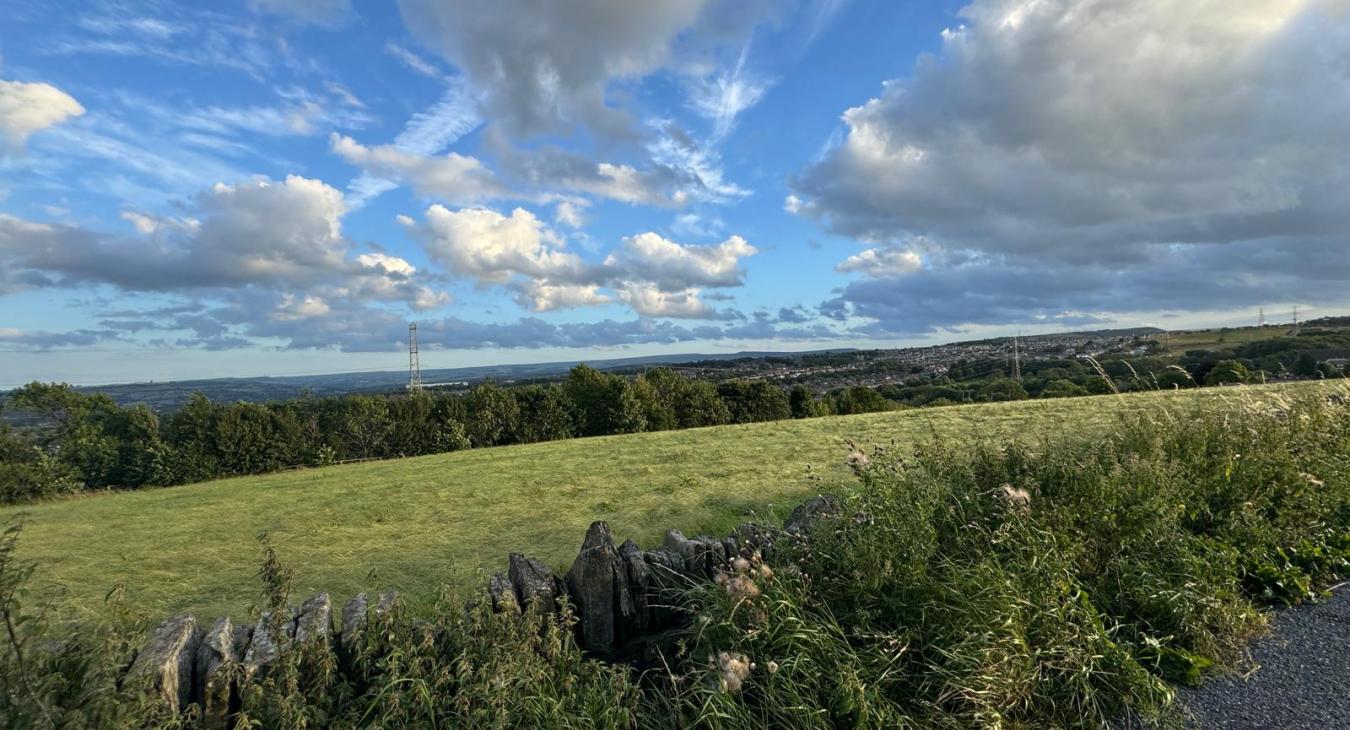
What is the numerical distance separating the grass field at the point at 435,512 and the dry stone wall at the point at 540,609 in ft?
1.27

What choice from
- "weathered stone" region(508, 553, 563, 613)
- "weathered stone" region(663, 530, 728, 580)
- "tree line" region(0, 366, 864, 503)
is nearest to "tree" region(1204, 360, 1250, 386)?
"weathered stone" region(663, 530, 728, 580)

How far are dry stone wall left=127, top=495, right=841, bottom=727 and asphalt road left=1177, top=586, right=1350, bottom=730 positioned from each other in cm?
244

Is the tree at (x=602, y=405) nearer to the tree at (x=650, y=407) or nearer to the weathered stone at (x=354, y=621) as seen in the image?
the tree at (x=650, y=407)

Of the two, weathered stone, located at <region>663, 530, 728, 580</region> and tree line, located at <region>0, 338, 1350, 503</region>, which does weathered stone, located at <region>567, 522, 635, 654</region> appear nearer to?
weathered stone, located at <region>663, 530, 728, 580</region>

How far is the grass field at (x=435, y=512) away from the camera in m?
6.66

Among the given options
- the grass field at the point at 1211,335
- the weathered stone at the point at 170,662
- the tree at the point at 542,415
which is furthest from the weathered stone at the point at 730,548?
the grass field at the point at 1211,335

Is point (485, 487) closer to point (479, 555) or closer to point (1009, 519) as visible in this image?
point (479, 555)

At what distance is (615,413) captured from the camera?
3700 centimetres

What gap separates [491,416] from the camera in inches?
1252

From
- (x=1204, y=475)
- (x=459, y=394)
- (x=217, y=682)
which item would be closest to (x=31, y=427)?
(x=459, y=394)

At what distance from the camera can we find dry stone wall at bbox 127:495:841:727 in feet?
10.3

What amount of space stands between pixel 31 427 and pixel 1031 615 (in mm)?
36187

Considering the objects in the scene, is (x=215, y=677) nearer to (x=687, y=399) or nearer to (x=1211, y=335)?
(x=687, y=399)

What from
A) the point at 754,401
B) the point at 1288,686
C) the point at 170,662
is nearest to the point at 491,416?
the point at 754,401
